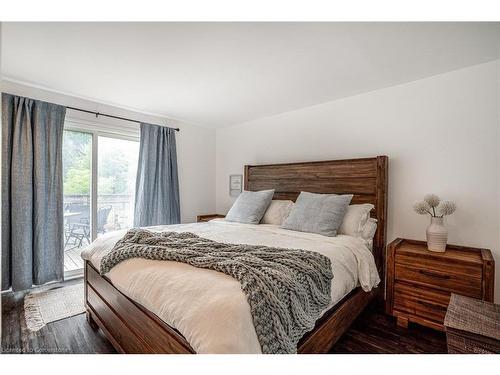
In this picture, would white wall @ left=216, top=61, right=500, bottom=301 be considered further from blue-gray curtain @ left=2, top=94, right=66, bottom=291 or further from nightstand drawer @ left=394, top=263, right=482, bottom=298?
blue-gray curtain @ left=2, top=94, right=66, bottom=291

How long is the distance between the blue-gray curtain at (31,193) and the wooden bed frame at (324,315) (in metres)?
1.00

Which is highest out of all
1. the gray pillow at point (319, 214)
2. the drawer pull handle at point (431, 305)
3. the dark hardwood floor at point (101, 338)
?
the gray pillow at point (319, 214)

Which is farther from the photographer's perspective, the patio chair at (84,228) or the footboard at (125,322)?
the patio chair at (84,228)

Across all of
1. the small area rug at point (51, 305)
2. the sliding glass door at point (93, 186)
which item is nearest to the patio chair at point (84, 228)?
the sliding glass door at point (93, 186)

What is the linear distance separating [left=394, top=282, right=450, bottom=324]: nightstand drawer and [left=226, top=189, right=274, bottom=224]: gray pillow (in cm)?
153

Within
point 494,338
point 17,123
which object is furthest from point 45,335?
point 494,338

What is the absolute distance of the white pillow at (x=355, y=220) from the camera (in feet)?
7.60

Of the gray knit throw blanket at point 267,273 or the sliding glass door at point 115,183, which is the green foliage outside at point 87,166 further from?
the gray knit throw blanket at point 267,273

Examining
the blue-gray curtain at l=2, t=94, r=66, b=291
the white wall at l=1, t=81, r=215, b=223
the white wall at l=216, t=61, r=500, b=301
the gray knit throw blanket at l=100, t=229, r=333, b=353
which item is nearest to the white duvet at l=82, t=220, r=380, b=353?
the gray knit throw blanket at l=100, t=229, r=333, b=353

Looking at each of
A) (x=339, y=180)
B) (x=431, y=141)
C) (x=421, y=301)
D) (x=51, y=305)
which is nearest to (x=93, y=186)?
(x=51, y=305)

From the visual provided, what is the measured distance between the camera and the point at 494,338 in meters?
1.25

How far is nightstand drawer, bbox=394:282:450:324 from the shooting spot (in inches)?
73.0

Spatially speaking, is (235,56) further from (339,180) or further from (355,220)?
(355,220)
